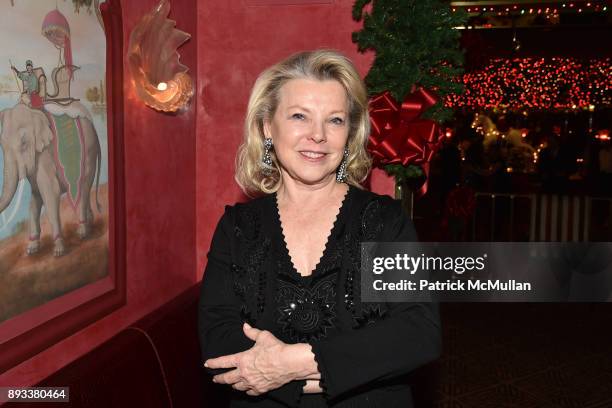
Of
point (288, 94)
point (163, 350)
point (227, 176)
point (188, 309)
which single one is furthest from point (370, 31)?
point (163, 350)

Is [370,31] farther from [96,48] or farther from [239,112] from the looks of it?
[96,48]

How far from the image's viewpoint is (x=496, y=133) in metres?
12.2

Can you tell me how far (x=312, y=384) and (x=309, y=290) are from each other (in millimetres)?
240

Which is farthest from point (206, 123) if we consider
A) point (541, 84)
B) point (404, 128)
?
point (541, 84)

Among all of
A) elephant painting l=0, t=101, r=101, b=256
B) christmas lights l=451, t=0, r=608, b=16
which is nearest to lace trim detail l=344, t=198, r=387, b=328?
elephant painting l=0, t=101, r=101, b=256

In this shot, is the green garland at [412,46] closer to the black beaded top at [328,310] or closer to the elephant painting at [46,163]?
the black beaded top at [328,310]

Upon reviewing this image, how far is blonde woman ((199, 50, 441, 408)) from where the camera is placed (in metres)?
1.36

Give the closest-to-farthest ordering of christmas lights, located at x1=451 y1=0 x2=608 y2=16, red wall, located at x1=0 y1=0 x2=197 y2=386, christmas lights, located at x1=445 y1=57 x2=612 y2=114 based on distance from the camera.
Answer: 1. red wall, located at x1=0 y1=0 x2=197 y2=386
2. christmas lights, located at x1=451 y1=0 x2=608 y2=16
3. christmas lights, located at x1=445 y1=57 x2=612 y2=114

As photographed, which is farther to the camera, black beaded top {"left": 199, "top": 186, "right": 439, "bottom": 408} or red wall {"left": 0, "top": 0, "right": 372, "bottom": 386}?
red wall {"left": 0, "top": 0, "right": 372, "bottom": 386}

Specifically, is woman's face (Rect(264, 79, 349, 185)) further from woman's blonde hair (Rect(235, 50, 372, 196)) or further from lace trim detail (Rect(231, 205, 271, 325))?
lace trim detail (Rect(231, 205, 271, 325))

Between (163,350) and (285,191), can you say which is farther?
(163,350)

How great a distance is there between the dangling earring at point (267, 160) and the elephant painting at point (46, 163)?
24.3 inches

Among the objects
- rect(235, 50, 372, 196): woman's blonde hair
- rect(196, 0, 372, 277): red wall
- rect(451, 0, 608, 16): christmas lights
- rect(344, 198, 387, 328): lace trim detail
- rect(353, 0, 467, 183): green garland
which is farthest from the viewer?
rect(451, 0, 608, 16): christmas lights

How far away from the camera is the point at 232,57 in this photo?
3.07m
